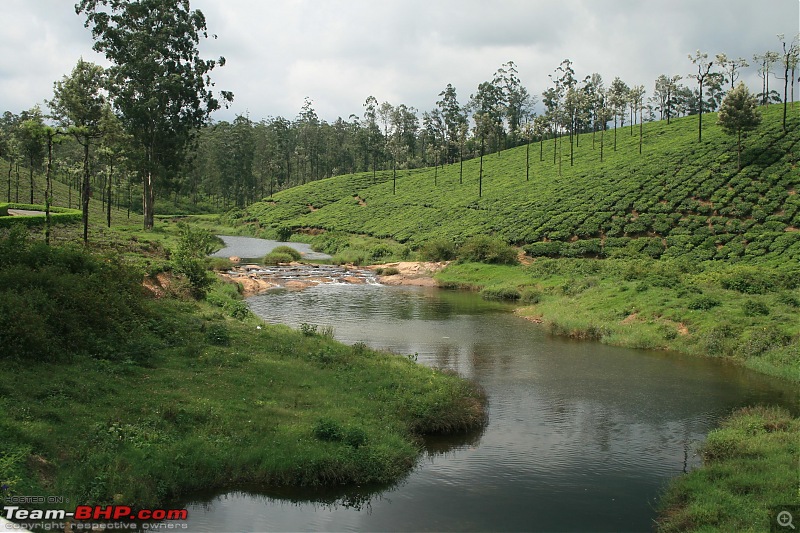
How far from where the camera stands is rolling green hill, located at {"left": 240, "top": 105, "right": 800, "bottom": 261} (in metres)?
53.1

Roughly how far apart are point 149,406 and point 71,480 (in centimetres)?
323

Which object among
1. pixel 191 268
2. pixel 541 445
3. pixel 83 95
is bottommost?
pixel 541 445

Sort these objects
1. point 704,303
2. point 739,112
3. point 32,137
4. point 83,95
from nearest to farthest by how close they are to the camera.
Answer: point 704,303 < point 32,137 < point 83,95 < point 739,112

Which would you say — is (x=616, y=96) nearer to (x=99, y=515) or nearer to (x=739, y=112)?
(x=739, y=112)

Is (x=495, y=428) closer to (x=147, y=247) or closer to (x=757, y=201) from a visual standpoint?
(x=147, y=247)

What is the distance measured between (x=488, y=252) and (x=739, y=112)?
36735 mm

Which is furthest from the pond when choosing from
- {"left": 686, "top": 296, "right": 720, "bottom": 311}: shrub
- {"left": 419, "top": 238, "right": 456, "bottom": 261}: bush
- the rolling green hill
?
{"left": 686, "top": 296, "right": 720, "bottom": 311}: shrub

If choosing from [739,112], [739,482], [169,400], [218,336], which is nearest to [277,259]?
[218,336]

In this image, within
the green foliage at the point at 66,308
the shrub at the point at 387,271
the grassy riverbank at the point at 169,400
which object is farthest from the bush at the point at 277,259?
the green foliage at the point at 66,308

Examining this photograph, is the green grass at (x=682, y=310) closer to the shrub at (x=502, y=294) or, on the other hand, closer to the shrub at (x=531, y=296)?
the shrub at (x=531, y=296)

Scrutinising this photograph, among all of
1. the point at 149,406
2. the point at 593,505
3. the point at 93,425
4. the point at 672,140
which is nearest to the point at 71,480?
the point at 93,425

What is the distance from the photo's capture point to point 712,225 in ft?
178

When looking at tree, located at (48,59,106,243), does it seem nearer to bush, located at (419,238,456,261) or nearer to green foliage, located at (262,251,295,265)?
green foliage, located at (262,251,295,265)

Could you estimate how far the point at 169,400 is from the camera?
1416 centimetres
